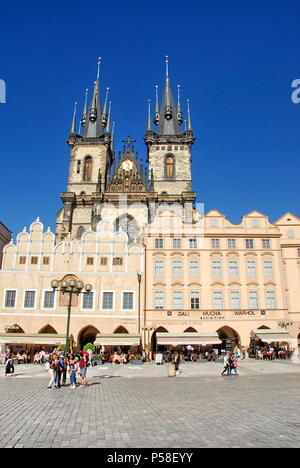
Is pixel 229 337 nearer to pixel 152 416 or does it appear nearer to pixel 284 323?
pixel 284 323

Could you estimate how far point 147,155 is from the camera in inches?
2520

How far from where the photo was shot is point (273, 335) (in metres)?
A: 31.8

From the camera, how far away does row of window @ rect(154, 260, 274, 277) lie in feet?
115

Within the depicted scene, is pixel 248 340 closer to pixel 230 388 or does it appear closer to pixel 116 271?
pixel 116 271

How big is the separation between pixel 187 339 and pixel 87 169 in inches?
1462

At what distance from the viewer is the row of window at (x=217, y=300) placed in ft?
112

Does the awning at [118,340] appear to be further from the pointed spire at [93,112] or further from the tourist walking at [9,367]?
the pointed spire at [93,112]

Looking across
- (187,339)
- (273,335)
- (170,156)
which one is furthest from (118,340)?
(170,156)

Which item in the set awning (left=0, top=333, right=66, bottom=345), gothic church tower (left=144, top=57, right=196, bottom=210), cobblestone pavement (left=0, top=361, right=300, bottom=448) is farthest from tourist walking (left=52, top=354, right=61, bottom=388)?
gothic church tower (left=144, top=57, right=196, bottom=210)

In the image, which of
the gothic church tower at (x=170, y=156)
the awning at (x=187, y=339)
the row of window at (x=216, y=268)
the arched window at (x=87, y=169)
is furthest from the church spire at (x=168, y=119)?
the awning at (x=187, y=339)

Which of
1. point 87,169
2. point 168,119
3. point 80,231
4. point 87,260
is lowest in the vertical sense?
point 87,260

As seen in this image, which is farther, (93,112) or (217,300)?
(93,112)

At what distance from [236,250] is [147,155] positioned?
109 feet

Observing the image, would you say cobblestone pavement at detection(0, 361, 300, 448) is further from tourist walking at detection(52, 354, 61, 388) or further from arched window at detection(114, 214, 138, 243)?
arched window at detection(114, 214, 138, 243)
